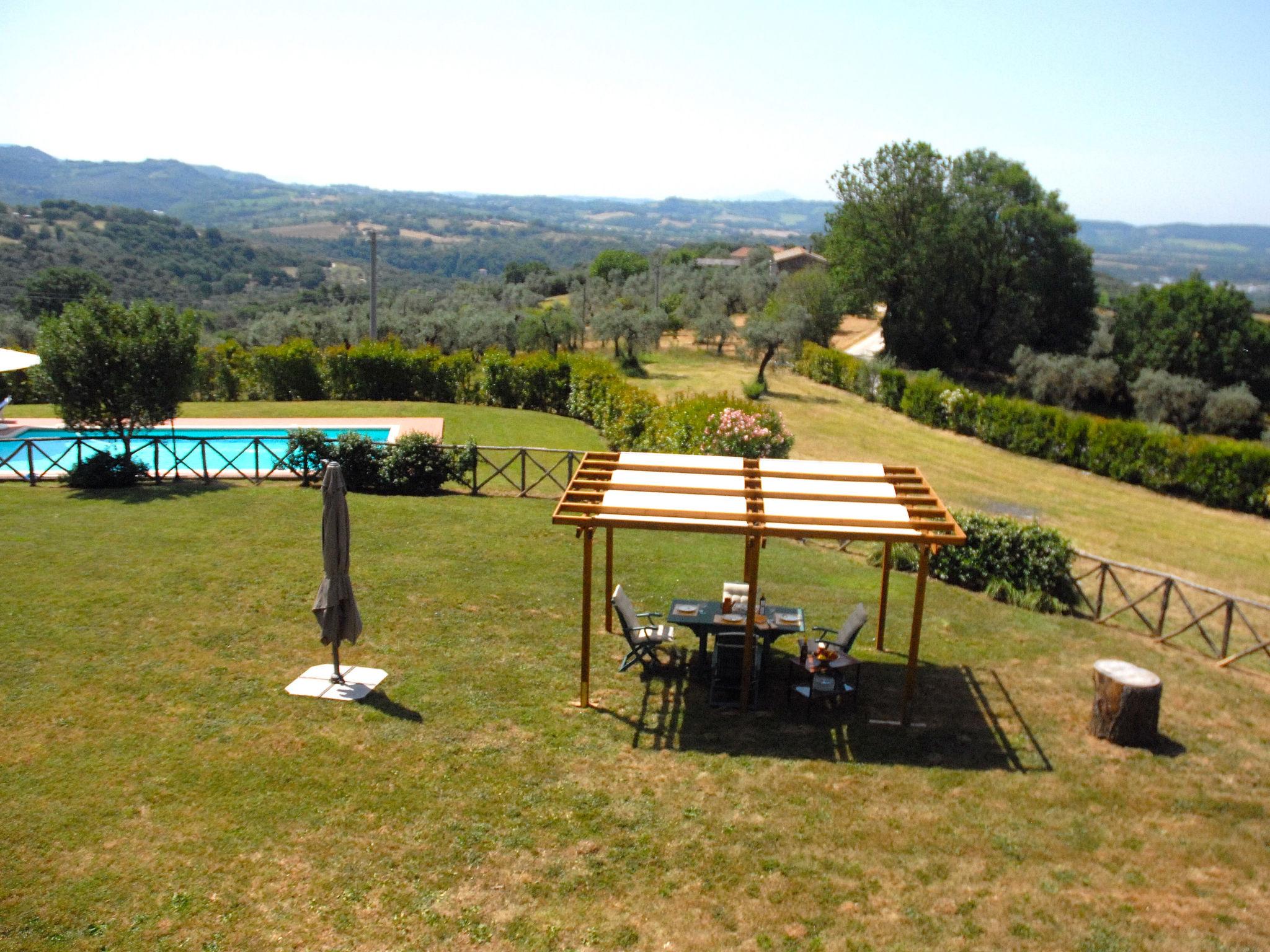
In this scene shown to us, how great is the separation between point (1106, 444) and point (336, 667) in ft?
75.3

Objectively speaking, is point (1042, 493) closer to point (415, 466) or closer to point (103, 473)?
point (415, 466)

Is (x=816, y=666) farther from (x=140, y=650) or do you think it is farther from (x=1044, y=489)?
(x=1044, y=489)

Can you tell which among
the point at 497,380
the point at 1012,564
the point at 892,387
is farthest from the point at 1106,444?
the point at 497,380

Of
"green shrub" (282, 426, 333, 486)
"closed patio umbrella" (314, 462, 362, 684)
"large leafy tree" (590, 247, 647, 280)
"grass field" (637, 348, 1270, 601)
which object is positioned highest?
"large leafy tree" (590, 247, 647, 280)

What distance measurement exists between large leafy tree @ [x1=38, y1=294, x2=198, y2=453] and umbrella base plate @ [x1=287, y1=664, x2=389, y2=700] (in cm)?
1013

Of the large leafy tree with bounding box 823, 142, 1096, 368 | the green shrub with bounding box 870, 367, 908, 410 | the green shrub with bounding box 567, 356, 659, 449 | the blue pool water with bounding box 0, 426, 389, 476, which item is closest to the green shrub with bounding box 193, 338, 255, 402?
the blue pool water with bounding box 0, 426, 389, 476

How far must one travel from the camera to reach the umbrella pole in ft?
28.6

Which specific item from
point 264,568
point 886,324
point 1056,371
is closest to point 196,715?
point 264,568

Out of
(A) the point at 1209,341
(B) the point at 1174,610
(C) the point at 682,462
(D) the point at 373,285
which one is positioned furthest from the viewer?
(A) the point at 1209,341

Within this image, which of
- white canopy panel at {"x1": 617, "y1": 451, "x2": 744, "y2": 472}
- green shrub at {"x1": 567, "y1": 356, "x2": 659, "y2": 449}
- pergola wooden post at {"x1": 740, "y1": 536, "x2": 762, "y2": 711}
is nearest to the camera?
pergola wooden post at {"x1": 740, "y1": 536, "x2": 762, "y2": 711}

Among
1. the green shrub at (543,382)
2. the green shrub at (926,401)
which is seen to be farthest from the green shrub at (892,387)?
the green shrub at (543,382)

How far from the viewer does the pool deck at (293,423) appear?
22062 mm

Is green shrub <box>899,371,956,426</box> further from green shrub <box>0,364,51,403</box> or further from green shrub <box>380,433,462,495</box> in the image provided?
green shrub <box>0,364,51,403</box>

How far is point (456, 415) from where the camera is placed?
25.6m
